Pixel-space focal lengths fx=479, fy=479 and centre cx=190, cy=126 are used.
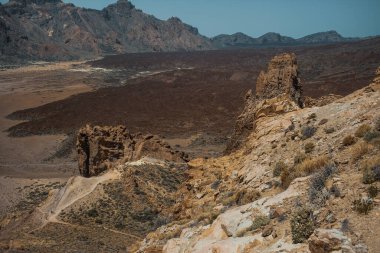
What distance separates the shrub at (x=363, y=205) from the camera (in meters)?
7.62

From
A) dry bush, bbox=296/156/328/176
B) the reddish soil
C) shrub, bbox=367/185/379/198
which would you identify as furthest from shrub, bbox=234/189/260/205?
the reddish soil

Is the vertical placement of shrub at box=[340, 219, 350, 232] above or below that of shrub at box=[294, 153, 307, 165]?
above

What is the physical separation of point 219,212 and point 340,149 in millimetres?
3321

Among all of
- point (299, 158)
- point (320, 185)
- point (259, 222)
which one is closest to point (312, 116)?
point (299, 158)

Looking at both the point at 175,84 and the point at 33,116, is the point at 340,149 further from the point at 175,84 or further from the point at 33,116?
the point at 175,84

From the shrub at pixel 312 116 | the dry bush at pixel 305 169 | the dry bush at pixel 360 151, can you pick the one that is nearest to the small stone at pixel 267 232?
the dry bush at pixel 305 169

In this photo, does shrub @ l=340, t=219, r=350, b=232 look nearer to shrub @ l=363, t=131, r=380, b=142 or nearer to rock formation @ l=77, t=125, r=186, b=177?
shrub @ l=363, t=131, r=380, b=142

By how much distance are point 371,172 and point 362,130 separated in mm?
3082

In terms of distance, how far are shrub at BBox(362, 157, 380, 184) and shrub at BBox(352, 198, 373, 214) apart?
0.71m

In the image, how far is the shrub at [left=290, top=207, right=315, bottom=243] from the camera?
768 centimetres

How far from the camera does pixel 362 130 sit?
11.3 meters

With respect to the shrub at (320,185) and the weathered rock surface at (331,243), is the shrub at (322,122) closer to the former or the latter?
the shrub at (320,185)

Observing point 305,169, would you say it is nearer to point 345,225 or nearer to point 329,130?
point 329,130

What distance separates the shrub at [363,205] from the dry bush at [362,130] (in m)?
3.76
